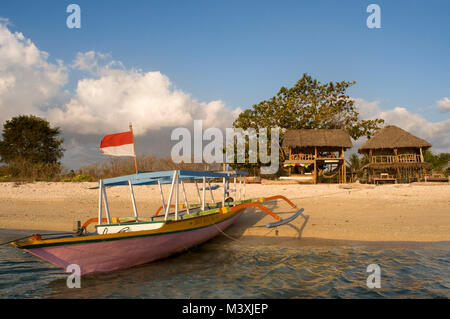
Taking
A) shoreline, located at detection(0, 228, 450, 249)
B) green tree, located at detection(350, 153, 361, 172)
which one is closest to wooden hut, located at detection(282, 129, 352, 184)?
green tree, located at detection(350, 153, 361, 172)

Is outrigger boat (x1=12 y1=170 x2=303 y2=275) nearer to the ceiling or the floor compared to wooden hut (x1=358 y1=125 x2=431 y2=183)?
nearer to the floor

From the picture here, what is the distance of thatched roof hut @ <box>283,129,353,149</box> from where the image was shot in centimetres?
2869

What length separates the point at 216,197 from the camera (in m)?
17.1

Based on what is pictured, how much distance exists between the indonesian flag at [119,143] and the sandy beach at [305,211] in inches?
191

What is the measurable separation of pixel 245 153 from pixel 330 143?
29.0 feet

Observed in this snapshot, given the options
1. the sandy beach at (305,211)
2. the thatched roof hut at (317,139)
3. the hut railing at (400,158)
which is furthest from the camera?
the thatched roof hut at (317,139)

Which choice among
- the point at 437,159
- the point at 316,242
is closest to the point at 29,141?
the point at 316,242

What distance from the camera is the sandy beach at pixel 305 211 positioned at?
9.57 m

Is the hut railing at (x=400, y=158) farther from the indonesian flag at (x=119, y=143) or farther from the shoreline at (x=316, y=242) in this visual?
the indonesian flag at (x=119, y=143)

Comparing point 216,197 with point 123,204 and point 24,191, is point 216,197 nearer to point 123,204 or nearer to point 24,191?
point 123,204

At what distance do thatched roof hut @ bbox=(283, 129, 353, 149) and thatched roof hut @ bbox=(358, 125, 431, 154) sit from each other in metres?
2.31

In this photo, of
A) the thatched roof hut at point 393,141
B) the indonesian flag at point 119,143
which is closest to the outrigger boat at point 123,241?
the indonesian flag at point 119,143

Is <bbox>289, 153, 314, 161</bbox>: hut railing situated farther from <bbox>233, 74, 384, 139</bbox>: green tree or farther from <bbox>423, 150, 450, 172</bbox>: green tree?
<bbox>423, 150, 450, 172</bbox>: green tree
